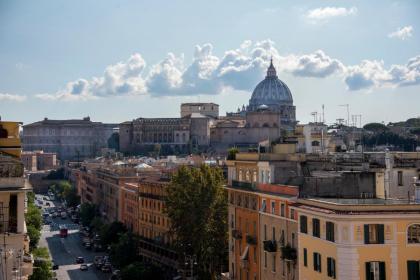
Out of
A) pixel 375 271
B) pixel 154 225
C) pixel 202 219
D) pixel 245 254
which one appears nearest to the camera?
pixel 375 271

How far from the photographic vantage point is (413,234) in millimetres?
19859

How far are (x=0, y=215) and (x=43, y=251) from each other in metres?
24.7

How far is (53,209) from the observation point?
362 feet

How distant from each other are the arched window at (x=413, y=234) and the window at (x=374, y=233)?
25.5 inches

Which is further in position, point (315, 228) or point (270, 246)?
point (270, 246)

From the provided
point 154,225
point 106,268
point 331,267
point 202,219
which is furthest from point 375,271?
point 106,268

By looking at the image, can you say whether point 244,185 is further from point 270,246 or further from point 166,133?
point 166,133

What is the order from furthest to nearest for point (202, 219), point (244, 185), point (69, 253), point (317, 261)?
point (69, 253) → point (202, 219) → point (244, 185) → point (317, 261)

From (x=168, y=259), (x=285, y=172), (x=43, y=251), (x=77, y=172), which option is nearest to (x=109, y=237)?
(x=168, y=259)

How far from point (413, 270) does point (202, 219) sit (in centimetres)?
2086

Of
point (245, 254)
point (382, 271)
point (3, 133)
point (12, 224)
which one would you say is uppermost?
point (3, 133)

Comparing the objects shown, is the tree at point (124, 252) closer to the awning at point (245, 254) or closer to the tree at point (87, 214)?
the awning at point (245, 254)

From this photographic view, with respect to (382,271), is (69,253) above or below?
below

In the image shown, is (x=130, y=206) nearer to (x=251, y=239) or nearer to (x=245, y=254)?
(x=245, y=254)
